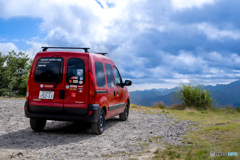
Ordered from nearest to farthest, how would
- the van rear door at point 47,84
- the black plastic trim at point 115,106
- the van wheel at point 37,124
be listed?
the van rear door at point 47,84
the van wheel at point 37,124
the black plastic trim at point 115,106

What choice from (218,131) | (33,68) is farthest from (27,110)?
(218,131)

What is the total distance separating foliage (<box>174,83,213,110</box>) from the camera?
15.5m

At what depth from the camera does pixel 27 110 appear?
6457 mm

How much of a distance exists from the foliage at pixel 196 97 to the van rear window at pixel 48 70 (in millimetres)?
11192

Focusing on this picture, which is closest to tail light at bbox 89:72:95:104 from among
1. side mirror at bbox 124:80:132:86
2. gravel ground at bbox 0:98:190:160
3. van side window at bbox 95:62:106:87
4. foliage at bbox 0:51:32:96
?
van side window at bbox 95:62:106:87

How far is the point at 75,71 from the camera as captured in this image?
6270 millimetres

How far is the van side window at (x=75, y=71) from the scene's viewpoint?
6.21 metres

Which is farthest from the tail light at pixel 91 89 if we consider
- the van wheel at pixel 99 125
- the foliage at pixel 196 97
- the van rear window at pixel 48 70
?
the foliage at pixel 196 97

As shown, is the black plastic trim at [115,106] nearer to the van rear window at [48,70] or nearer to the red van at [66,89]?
the red van at [66,89]

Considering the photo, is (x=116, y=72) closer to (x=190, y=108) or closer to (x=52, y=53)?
(x=52, y=53)

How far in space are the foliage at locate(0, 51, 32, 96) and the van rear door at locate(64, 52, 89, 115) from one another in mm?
20230

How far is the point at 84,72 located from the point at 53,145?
195 centimetres

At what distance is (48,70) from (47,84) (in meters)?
0.38

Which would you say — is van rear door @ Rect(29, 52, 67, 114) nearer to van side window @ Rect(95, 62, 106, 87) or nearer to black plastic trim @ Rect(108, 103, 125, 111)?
van side window @ Rect(95, 62, 106, 87)
